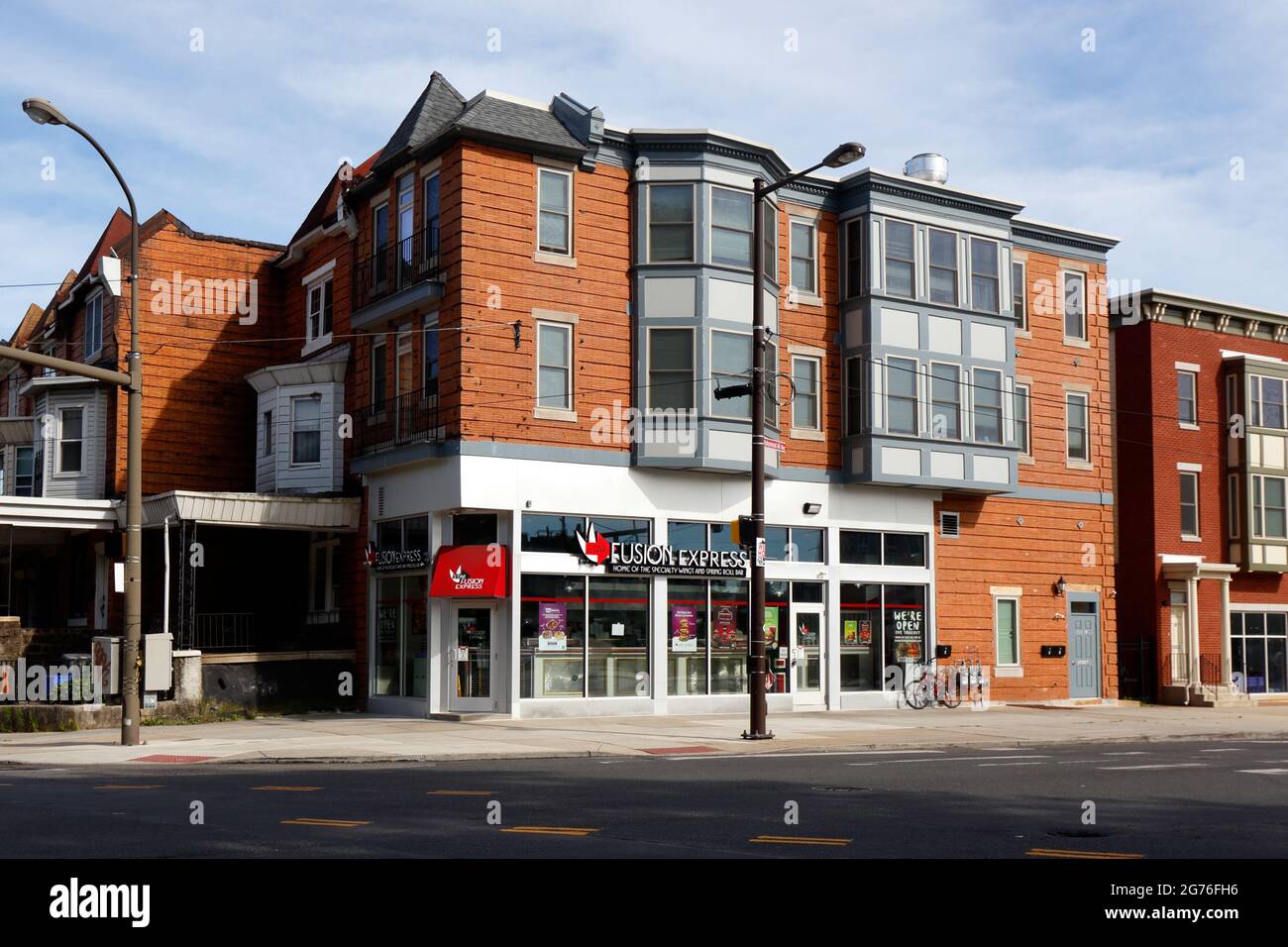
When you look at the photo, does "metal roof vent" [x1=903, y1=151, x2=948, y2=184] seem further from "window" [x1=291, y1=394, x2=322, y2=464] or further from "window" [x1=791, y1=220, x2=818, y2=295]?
"window" [x1=291, y1=394, x2=322, y2=464]

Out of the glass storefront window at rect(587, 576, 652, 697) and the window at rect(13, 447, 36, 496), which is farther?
the window at rect(13, 447, 36, 496)

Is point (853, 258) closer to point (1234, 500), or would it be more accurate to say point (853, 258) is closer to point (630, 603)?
point (630, 603)

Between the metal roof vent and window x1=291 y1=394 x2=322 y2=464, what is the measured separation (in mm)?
14783

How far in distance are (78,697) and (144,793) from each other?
496 inches

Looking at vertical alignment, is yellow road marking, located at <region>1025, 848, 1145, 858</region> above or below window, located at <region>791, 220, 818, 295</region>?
below

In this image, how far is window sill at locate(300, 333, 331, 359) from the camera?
106 ft

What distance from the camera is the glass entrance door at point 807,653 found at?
30.5 m

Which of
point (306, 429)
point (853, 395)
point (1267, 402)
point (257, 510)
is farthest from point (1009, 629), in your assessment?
point (257, 510)

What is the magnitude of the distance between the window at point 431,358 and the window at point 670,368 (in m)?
4.35

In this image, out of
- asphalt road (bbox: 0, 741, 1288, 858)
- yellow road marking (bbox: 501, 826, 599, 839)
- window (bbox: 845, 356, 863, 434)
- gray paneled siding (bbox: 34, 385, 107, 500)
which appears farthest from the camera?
gray paneled siding (bbox: 34, 385, 107, 500)

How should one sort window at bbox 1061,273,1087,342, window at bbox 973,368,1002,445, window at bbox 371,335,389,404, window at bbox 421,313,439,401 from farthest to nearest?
window at bbox 1061,273,1087,342, window at bbox 973,368,1002,445, window at bbox 371,335,389,404, window at bbox 421,313,439,401

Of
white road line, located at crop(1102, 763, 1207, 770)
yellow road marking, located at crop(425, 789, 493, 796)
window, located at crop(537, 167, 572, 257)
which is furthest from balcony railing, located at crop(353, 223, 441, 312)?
white road line, located at crop(1102, 763, 1207, 770)
